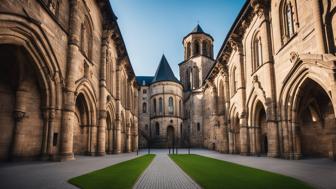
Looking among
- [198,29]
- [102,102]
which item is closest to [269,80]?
[102,102]

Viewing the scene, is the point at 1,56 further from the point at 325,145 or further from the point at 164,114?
the point at 164,114

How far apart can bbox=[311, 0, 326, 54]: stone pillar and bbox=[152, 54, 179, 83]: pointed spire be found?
145 ft

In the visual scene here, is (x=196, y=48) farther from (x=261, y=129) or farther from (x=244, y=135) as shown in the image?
(x=261, y=129)

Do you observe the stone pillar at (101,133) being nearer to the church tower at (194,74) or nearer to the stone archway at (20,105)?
the stone archway at (20,105)

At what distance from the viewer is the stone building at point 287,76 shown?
481 inches

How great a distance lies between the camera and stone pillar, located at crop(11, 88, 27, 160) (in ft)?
39.9

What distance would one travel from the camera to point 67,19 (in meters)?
15.8

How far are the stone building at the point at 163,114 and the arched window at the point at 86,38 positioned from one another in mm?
34671

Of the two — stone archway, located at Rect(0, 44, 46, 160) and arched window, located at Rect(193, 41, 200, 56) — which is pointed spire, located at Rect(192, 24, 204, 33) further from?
stone archway, located at Rect(0, 44, 46, 160)

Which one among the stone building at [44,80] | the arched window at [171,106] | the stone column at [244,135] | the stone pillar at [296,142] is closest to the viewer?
the stone building at [44,80]

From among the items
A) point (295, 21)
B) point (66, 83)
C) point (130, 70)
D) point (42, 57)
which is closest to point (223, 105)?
point (130, 70)

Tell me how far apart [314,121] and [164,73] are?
141ft

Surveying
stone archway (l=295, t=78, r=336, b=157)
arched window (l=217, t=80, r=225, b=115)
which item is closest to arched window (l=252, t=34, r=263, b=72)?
stone archway (l=295, t=78, r=336, b=157)

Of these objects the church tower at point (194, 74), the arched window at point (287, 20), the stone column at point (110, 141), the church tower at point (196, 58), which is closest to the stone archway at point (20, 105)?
the stone column at point (110, 141)
